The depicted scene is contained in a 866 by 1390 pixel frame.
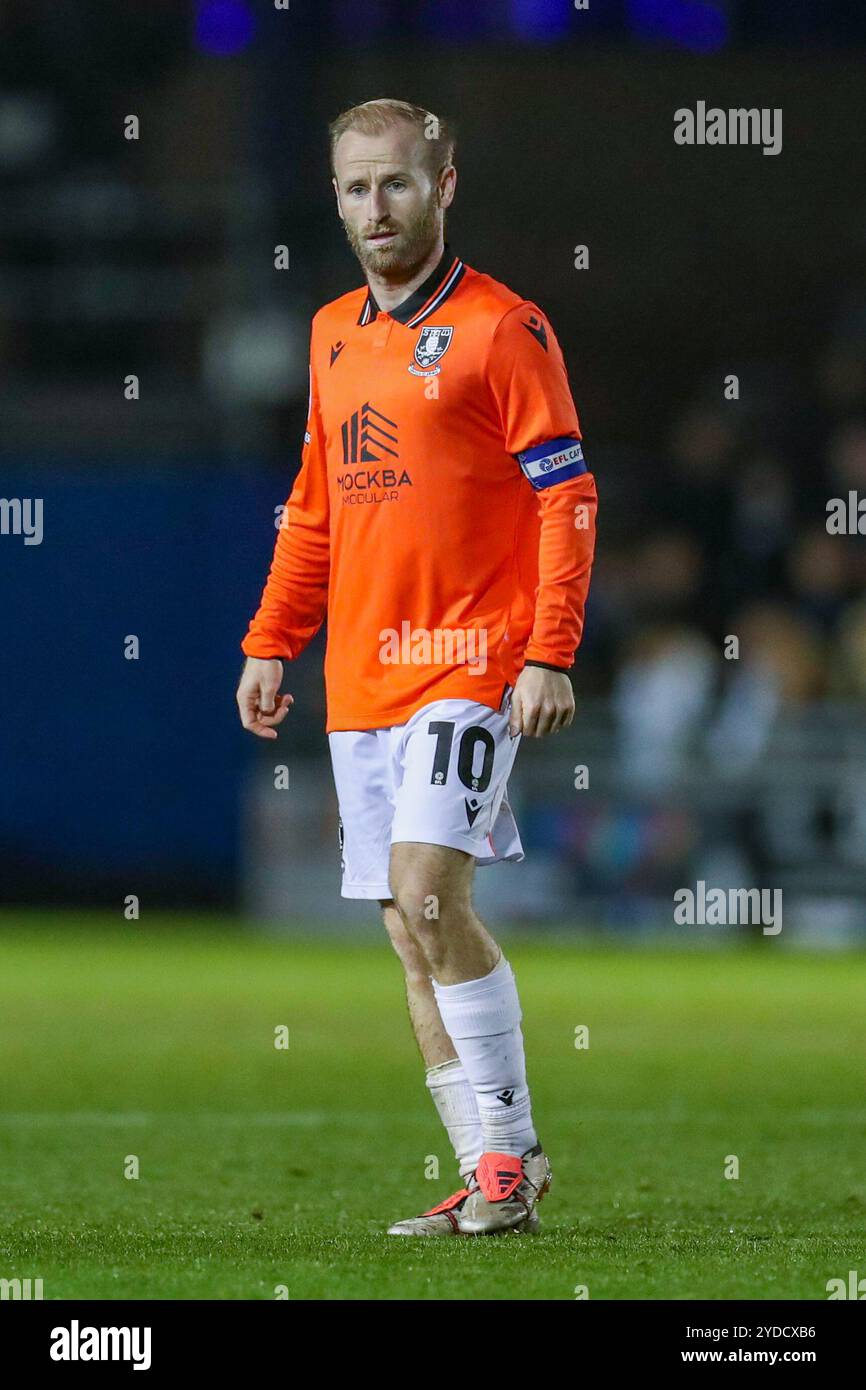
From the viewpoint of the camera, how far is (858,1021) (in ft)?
35.8

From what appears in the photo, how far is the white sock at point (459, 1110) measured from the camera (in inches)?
225

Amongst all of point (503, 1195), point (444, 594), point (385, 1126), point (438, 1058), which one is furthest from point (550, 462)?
point (385, 1126)

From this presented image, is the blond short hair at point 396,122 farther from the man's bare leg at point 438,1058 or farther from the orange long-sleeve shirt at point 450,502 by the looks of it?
the man's bare leg at point 438,1058

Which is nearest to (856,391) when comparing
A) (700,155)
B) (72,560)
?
(700,155)

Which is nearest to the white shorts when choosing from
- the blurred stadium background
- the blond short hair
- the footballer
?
the footballer

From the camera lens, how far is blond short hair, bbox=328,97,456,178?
5.62 metres

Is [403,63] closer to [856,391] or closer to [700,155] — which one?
[700,155]

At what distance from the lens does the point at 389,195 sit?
18.4ft

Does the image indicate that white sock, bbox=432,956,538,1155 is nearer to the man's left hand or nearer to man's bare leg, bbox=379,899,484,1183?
man's bare leg, bbox=379,899,484,1183

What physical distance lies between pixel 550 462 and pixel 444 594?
0.39 meters

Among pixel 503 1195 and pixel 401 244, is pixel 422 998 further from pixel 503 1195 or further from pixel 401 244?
pixel 401 244

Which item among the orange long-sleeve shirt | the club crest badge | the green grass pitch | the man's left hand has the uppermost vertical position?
the club crest badge

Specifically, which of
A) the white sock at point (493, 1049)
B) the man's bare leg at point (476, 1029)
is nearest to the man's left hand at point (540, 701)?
the man's bare leg at point (476, 1029)

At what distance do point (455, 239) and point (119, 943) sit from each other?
7.39 meters
